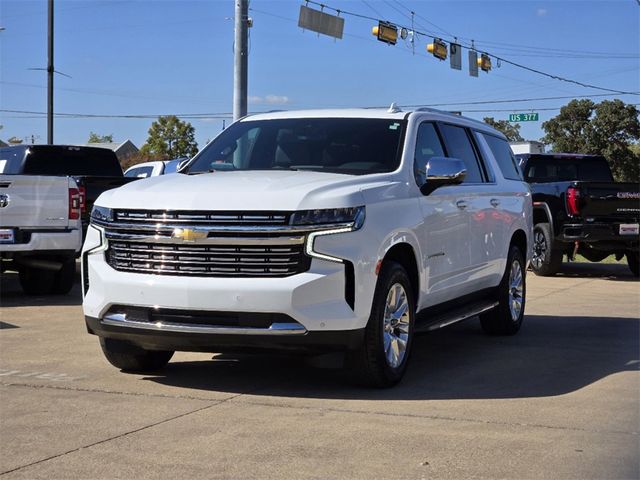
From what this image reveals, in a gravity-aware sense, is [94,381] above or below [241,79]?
below

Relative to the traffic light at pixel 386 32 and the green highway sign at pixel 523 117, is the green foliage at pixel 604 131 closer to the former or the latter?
the green highway sign at pixel 523 117

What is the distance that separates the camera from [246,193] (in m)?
6.21

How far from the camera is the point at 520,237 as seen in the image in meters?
10.0

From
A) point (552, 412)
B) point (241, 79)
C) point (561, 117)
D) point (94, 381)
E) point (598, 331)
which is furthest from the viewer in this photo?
point (561, 117)

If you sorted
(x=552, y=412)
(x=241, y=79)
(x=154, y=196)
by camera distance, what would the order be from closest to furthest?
(x=552, y=412) → (x=154, y=196) → (x=241, y=79)

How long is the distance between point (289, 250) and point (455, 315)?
94.4 inches

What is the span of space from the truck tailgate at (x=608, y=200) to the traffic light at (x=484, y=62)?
17875 mm

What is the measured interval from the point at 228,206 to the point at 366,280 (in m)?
1.02

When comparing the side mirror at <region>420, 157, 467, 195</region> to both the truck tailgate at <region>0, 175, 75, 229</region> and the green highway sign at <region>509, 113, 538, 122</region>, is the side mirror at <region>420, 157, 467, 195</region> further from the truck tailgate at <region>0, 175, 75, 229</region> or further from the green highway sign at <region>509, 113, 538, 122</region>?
the green highway sign at <region>509, 113, 538, 122</region>

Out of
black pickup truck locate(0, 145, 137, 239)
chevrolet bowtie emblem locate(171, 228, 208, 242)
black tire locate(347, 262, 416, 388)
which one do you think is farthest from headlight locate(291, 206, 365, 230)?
black pickup truck locate(0, 145, 137, 239)

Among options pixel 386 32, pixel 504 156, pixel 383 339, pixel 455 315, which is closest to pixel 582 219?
pixel 504 156

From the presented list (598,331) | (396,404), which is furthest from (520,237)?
(396,404)

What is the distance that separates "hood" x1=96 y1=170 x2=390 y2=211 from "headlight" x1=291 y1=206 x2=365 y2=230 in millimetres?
35

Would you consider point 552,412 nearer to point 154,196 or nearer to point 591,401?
point 591,401
